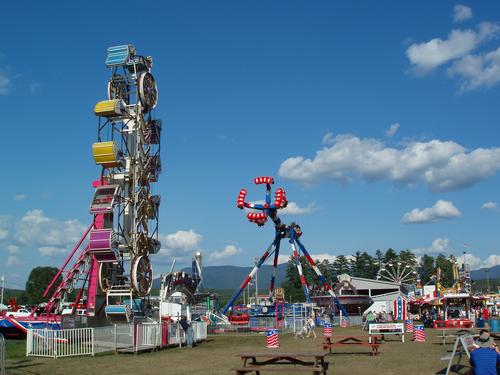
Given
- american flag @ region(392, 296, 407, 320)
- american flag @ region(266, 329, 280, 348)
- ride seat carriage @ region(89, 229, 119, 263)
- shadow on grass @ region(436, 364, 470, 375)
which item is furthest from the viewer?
american flag @ region(392, 296, 407, 320)

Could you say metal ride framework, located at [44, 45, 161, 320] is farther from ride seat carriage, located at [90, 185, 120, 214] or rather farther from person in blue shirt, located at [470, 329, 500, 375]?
person in blue shirt, located at [470, 329, 500, 375]

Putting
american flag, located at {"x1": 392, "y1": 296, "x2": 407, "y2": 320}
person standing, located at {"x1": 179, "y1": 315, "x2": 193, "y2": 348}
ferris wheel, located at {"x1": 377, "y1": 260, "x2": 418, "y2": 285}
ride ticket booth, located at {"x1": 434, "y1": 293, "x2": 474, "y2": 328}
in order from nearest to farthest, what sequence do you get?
person standing, located at {"x1": 179, "y1": 315, "x2": 193, "y2": 348}, american flag, located at {"x1": 392, "y1": 296, "x2": 407, "y2": 320}, ride ticket booth, located at {"x1": 434, "y1": 293, "x2": 474, "y2": 328}, ferris wheel, located at {"x1": 377, "y1": 260, "x2": 418, "y2": 285}

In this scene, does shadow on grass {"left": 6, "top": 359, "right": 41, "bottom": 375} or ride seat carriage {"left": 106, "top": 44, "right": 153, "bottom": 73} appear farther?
ride seat carriage {"left": 106, "top": 44, "right": 153, "bottom": 73}

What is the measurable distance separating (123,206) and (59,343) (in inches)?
854

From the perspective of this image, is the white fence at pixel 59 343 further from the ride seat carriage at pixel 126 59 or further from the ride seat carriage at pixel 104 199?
the ride seat carriage at pixel 126 59

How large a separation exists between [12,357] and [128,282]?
69.6 feet

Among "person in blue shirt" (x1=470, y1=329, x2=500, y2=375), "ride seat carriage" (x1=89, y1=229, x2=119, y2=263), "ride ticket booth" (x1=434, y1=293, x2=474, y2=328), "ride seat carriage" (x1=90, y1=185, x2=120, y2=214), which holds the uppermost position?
"ride seat carriage" (x1=90, y1=185, x2=120, y2=214)

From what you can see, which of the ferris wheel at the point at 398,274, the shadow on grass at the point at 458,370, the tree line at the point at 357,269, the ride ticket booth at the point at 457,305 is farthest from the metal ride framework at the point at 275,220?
the tree line at the point at 357,269

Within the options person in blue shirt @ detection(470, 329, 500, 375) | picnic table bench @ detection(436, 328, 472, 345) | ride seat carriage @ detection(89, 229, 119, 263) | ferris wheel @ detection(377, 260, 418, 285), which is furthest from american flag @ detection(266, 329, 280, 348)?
ferris wheel @ detection(377, 260, 418, 285)

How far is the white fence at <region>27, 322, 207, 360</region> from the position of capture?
22.9m

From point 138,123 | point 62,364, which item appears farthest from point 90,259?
point 62,364

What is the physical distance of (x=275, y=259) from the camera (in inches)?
2352

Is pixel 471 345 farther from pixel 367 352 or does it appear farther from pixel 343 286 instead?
pixel 343 286

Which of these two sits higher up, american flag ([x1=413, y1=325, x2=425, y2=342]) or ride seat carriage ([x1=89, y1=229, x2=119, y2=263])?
ride seat carriage ([x1=89, y1=229, x2=119, y2=263])
